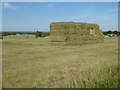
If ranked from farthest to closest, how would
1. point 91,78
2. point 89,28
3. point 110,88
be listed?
point 89,28, point 91,78, point 110,88

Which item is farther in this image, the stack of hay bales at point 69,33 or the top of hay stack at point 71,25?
the top of hay stack at point 71,25

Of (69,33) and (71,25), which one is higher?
(71,25)

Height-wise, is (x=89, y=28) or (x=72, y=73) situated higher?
(x=89, y=28)

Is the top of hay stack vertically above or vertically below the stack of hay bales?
above

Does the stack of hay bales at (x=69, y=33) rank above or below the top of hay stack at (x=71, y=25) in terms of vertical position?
below

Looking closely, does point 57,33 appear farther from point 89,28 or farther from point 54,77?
point 54,77

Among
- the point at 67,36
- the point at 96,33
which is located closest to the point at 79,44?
the point at 67,36

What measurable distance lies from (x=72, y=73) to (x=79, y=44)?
60.6 feet

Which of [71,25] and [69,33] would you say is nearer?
[69,33]

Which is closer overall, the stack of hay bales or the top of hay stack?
the stack of hay bales

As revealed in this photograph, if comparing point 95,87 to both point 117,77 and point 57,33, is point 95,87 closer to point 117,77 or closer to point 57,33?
point 117,77

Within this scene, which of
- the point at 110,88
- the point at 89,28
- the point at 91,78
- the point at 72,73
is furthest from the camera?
the point at 89,28

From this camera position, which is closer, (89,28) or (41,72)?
(41,72)

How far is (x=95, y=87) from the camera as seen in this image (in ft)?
25.7
